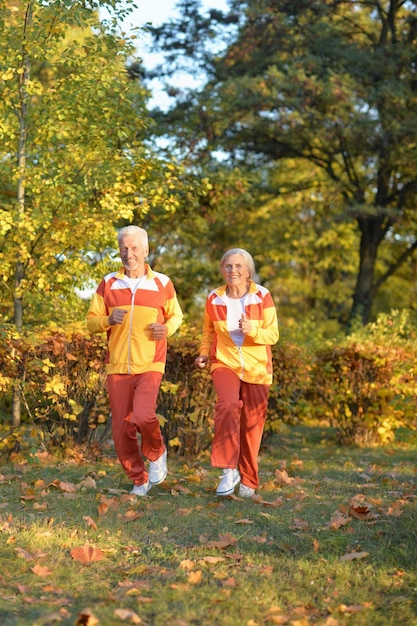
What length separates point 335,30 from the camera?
18.1 metres

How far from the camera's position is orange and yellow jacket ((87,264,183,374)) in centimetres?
617

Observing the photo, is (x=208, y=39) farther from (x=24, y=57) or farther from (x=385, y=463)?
(x=385, y=463)

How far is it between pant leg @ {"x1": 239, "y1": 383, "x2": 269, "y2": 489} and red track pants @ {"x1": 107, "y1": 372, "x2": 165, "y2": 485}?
611 millimetres

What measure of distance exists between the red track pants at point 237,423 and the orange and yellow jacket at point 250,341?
8cm

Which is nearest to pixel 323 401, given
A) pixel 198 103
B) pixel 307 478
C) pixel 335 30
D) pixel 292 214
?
pixel 307 478

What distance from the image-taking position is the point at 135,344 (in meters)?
6.17

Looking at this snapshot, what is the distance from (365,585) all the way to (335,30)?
15.8 meters

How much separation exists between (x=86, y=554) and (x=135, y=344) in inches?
77.4

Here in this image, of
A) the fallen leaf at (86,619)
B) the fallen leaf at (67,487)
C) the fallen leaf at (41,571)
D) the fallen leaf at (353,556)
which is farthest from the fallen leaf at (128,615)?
the fallen leaf at (67,487)

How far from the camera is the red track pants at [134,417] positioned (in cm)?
610

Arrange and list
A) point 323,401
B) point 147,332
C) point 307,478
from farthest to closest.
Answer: point 323,401
point 307,478
point 147,332

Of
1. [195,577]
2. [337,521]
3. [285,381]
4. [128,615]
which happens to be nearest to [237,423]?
[337,521]

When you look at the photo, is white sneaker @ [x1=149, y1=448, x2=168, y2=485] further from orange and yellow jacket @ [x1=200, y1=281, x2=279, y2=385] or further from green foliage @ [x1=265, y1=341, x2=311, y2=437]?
green foliage @ [x1=265, y1=341, x2=311, y2=437]

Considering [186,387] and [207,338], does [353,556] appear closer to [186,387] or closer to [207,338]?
[207,338]
